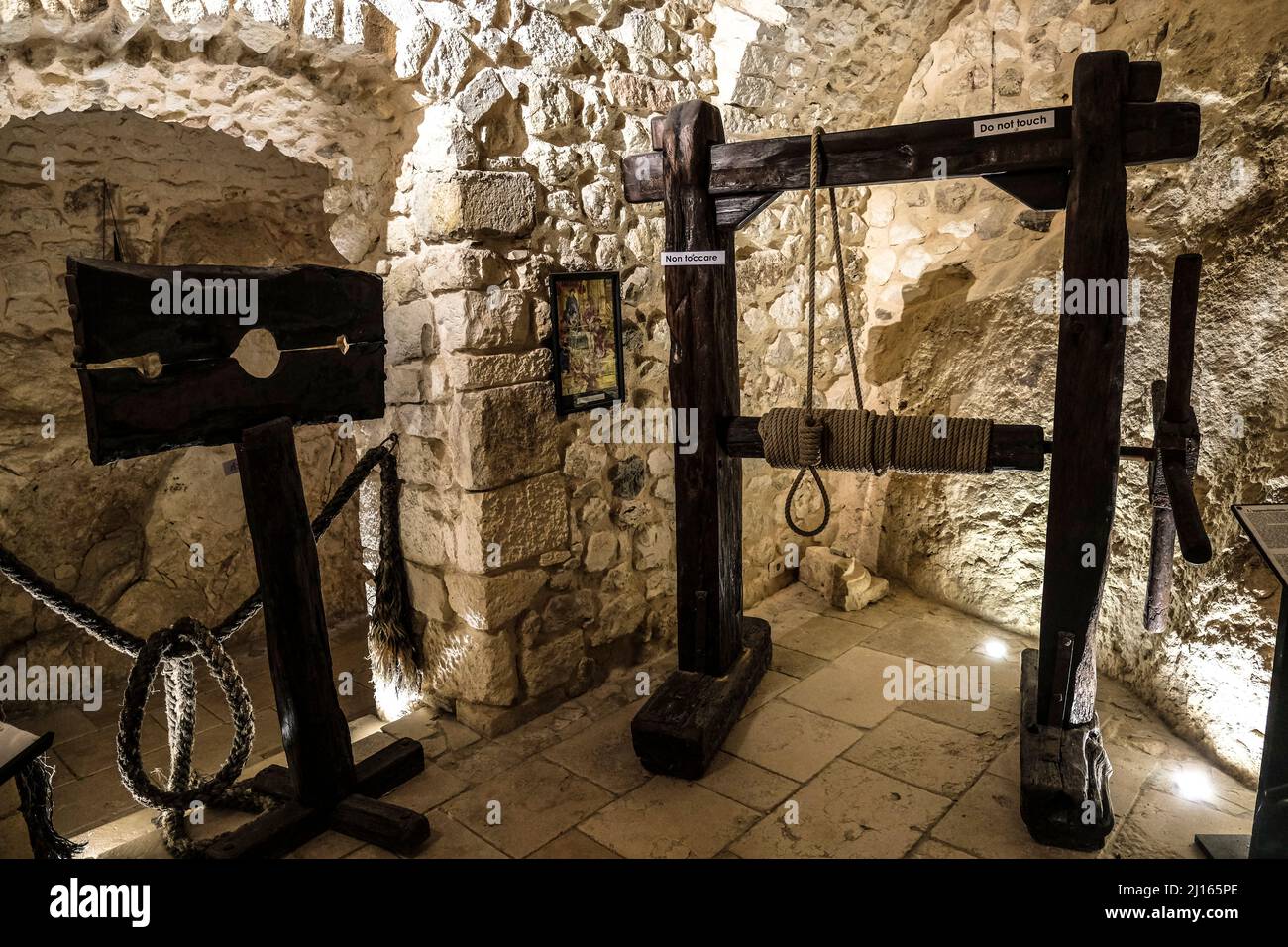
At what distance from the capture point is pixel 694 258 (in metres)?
2.71

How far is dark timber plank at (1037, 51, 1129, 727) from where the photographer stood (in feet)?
7.07

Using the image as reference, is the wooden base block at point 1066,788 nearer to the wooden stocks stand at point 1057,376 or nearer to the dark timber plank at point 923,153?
the wooden stocks stand at point 1057,376

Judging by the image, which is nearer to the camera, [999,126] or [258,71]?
[999,126]

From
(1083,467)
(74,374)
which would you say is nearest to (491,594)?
(1083,467)

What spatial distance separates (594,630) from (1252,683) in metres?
2.13

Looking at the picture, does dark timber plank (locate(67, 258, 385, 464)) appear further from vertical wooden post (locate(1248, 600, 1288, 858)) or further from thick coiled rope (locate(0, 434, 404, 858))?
vertical wooden post (locate(1248, 600, 1288, 858))

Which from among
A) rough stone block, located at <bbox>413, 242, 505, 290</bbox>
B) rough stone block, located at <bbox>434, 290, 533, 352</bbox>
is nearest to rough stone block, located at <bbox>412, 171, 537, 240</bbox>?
rough stone block, located at <bbox>413, 242, 505, 290</bbox>

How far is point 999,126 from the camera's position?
2.28 metres

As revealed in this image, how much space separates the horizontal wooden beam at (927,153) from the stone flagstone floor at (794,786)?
5.72 feet

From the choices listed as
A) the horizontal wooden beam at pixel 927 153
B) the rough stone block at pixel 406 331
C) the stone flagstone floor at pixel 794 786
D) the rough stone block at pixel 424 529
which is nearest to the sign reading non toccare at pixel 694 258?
the horizontal wooden beam at pixel 927 153

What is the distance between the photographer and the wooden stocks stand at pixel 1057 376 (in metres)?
2.17

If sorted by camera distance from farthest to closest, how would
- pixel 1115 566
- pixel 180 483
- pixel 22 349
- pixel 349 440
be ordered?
pixel 349 440 < pixel 180 483 < pixel 22 349 < pixel 1115 566
